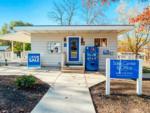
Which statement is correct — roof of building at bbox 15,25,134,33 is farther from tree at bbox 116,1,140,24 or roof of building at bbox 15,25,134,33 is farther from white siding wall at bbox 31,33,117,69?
tree at bbox 116,1,140,24

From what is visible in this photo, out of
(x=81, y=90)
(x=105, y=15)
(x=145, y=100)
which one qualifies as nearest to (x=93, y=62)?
(x=81, y=90)

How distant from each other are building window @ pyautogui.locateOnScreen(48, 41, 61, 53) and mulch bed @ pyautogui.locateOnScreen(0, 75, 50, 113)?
7.14 metres

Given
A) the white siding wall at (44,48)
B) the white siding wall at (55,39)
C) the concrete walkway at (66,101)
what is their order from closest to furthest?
1. the concrete walkway at (66,101)
2. the white siding wall at (55,39)
3. the white siding wall at (44,48)

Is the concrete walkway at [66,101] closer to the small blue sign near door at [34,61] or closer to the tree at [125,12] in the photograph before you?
the small blue sign near door at [34,61]

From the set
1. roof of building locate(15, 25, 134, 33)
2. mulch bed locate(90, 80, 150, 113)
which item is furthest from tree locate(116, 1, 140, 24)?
mulch bed locate(90, 80, 150, 113)

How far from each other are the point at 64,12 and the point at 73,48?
24.4 m

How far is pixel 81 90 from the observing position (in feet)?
23.6

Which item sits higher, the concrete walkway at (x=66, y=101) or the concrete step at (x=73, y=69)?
the concrete step at (x=73, y=69)

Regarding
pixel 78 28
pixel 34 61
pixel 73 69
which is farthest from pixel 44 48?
pixel 78 28

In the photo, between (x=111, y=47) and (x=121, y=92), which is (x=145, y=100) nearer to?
(x=121, y=92)

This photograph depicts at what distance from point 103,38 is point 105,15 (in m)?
17.3

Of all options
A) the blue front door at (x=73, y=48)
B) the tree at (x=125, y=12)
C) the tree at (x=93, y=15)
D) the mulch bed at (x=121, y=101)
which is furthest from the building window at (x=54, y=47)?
the tree at (x=93, y=15)

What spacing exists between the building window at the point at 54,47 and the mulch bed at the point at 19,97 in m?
7.14

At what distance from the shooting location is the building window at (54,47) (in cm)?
1474
